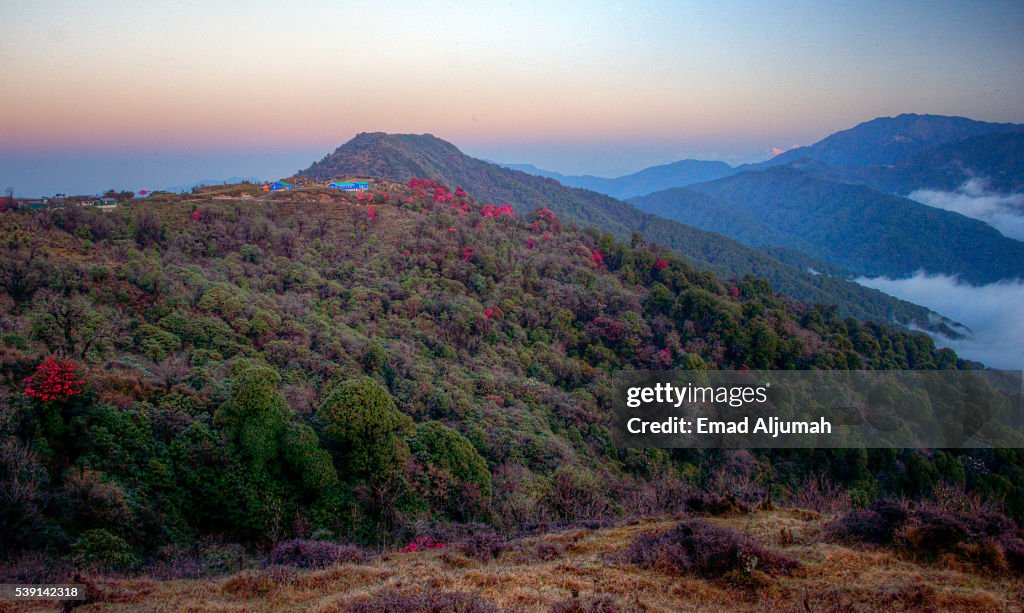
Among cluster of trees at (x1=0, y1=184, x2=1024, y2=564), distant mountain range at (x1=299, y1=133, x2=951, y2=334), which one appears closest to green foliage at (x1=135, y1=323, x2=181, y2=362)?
cluster of trees at (x1=0, y1=184, x2=1024, y2=564)

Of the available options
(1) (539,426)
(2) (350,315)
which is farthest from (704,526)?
(2) (350,315)

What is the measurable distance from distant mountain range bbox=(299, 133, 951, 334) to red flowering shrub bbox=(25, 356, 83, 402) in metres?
44.7

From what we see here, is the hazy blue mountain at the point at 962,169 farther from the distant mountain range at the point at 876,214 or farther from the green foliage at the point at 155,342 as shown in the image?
the green foliage at the point at 155,342

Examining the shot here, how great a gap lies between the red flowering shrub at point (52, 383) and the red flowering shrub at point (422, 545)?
7.85 m

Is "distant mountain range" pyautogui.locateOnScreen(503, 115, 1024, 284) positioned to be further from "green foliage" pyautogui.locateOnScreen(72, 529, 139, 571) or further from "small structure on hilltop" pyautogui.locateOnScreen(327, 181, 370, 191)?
"green foliage" pyautogui.locateOnScreen(72, 529, 139, 571)

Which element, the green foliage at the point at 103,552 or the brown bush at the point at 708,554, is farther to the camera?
the green foliage at the point at 103,552

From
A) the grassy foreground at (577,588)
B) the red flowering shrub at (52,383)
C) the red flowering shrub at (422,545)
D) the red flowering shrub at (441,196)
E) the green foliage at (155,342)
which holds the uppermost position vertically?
the red flowering shrub at (441,196)

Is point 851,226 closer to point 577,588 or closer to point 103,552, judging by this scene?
point 577,588

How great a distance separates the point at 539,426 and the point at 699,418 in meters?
7.83

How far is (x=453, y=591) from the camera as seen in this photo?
23.1 ft

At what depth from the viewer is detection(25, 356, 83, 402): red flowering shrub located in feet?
33.3

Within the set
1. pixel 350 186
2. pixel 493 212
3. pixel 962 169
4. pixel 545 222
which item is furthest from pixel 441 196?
pixel 962 169

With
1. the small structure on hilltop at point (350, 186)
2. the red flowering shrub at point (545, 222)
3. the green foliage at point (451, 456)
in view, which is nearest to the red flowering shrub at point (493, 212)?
the red flowering shrub at point (545, 222)

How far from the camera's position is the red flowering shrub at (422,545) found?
969 centimetres
